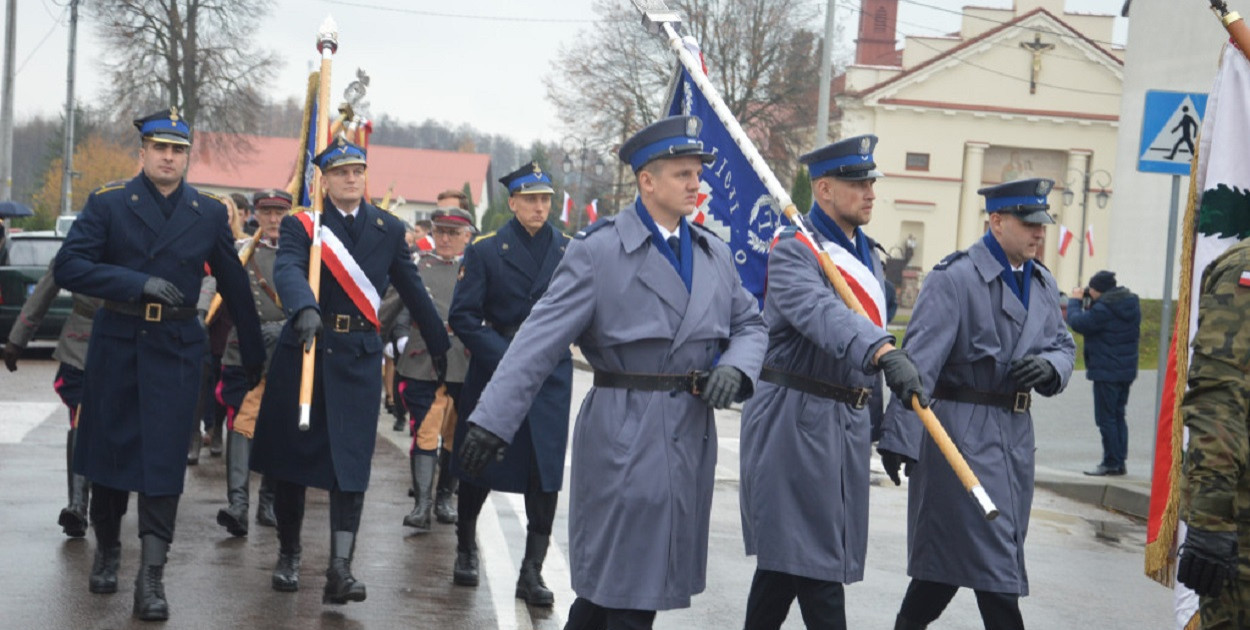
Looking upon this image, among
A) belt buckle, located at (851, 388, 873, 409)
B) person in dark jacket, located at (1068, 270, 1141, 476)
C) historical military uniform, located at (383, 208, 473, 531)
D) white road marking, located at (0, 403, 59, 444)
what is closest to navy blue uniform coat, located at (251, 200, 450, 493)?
historical military uniform, located at (383, 208, 473, 531)

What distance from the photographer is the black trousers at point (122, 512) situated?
7266 mm

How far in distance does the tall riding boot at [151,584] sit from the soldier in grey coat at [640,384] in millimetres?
2280

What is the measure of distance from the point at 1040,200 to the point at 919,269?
59774 millimetres

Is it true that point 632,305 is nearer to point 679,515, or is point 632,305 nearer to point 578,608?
point 679,515

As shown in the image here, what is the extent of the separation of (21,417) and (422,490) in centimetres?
624

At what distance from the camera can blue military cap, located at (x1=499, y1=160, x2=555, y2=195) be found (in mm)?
8562

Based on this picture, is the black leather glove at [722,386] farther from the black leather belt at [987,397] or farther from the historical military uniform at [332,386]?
the historical military uniform at [332,386]

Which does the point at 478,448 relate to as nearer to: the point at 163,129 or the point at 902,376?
the point at 902,376

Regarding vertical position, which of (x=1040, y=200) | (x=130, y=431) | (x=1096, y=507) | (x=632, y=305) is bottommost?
(x=1096, y=507)

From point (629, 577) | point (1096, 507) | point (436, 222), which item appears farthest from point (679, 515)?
point (1096, 507)

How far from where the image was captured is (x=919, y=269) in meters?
65.6

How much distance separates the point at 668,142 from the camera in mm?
5547

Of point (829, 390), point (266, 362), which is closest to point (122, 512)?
point (829, 390)

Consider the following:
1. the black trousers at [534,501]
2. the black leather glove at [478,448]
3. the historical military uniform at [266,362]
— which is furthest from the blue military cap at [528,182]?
the black leather glove at [478,448]
